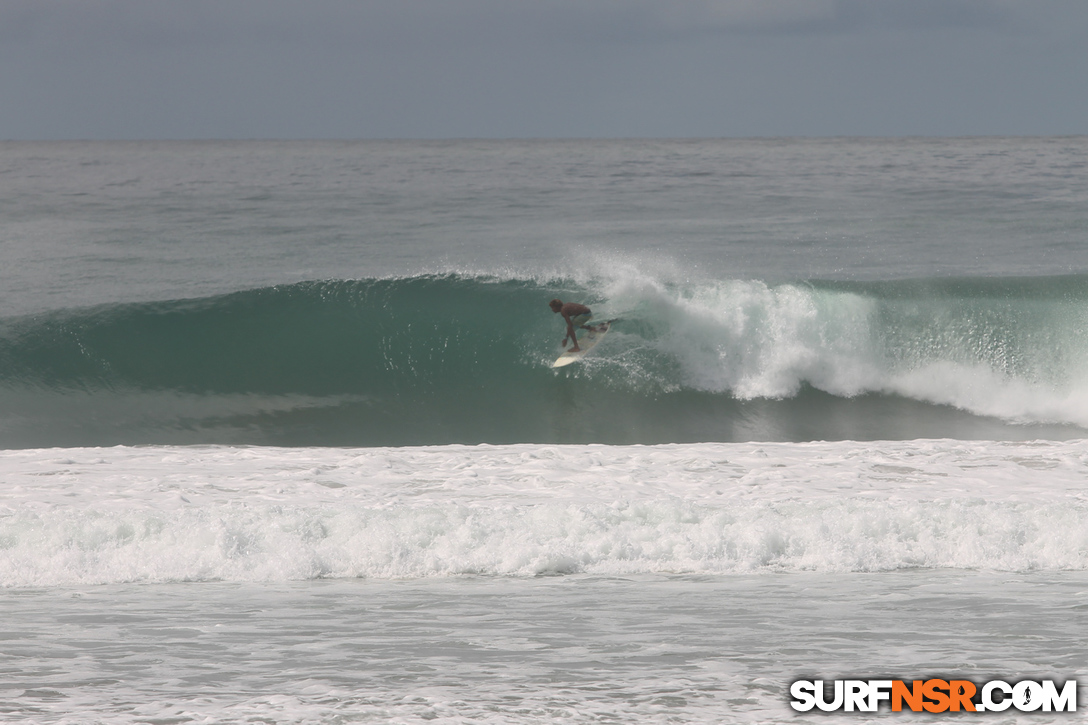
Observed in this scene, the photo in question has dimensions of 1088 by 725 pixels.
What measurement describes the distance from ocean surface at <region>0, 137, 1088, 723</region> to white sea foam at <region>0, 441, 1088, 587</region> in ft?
0.10

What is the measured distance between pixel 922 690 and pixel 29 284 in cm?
1626

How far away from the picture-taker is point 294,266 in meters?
18.2

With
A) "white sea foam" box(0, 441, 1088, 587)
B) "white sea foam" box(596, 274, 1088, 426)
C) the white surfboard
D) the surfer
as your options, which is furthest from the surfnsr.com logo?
the white surfboard

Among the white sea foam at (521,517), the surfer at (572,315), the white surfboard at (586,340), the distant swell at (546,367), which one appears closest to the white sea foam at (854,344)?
the distant swell at (546,367)

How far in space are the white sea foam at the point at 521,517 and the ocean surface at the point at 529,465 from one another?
0.03m

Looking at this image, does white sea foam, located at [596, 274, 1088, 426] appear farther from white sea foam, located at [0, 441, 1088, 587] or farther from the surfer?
white sea foam, located at [0, 441, 1088, 587]

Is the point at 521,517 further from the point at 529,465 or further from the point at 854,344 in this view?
the point at 854,344

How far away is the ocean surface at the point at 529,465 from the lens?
3.88 metres

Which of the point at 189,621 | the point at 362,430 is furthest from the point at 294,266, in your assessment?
the point at 189,621

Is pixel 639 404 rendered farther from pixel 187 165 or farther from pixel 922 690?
pixel 187 165

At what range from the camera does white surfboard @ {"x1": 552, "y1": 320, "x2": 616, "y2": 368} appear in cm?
1245

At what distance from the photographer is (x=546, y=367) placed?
1255cm

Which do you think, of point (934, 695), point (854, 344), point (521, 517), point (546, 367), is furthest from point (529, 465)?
point (854, 344)

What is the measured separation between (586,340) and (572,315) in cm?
56
